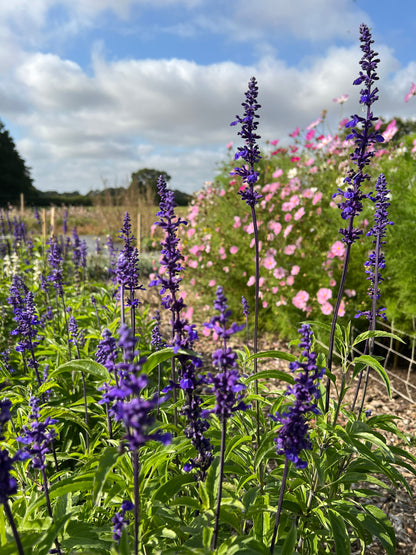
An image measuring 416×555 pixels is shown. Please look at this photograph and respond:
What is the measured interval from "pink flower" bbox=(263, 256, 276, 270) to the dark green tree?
43.9 metres

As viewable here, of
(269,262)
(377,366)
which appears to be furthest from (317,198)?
(377,366)

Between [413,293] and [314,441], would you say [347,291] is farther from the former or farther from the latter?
[314,441]

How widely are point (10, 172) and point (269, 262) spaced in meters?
47.6

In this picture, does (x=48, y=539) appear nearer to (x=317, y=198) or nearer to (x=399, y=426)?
(x=399, y=426)

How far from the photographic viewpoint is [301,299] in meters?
6.32

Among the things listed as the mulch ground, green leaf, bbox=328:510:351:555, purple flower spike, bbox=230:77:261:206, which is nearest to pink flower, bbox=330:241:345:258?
the mulch ground

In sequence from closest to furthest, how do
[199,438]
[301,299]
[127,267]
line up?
[199,438], [127,267], [301,299]

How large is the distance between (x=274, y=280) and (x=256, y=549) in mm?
5411

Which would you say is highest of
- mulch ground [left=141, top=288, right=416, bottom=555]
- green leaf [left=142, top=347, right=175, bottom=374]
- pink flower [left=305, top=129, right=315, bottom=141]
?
pink flower [left=305, top=129, right=315, bottom=141]

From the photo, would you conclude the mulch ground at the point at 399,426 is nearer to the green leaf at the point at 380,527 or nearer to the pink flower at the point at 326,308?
the green leaf at the point at 380,527

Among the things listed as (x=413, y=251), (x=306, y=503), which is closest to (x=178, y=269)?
(x=306, y=503)

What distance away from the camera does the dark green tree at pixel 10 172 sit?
4556 centimetres

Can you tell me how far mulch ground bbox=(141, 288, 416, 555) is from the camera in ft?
9.99

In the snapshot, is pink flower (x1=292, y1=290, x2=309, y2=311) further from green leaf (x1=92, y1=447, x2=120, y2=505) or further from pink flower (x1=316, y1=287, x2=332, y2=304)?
green leaf (x1=92, y1=447, x2=120, y2=505)
